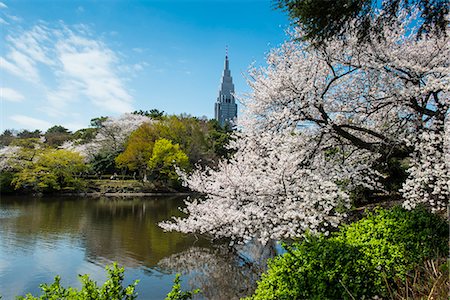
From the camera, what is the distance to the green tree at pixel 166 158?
2597 centimetres

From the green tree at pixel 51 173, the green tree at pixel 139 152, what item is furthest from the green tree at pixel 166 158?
the green tree at pixel 51 173

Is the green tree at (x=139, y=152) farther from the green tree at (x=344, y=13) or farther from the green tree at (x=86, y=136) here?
the green tree at (x=344, y=13)

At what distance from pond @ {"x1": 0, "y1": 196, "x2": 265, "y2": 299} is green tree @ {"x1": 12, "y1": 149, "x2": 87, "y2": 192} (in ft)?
27.2

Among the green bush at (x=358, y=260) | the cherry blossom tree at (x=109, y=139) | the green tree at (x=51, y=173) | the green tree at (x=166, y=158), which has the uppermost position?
the cherry blossom tree at (x=109, y=139)

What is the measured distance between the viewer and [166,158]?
2597 centimetres

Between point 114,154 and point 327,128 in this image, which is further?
point 114,154

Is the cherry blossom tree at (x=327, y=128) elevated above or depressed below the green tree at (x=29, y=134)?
below

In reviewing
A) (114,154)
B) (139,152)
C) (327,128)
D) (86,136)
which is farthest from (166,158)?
(327,128)

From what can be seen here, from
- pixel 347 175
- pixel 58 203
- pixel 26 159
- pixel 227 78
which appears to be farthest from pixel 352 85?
pixel 26 159

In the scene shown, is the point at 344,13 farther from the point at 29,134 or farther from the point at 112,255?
the point at 29,134

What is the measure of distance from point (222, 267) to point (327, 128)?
454cm

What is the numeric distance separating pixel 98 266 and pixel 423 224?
7.88 meters

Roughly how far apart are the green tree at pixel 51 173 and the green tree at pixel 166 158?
5.66 m

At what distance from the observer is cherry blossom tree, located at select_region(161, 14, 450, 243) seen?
5.62 m
